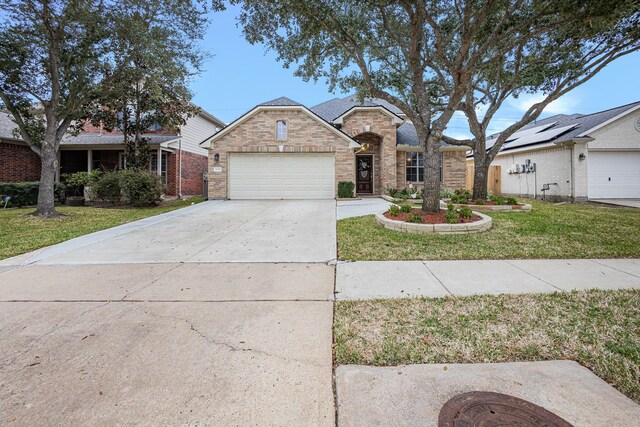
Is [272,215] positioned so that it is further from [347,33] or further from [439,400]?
[439,400]

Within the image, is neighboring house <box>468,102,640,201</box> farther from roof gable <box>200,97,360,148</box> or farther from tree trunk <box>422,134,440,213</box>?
tree trunk <box>422,134,440,213</box>

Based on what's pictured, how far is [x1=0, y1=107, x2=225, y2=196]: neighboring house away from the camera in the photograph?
15914mm

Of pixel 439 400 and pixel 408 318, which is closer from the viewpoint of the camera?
pixel 439 400

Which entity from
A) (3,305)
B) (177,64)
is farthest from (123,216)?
(3,305)

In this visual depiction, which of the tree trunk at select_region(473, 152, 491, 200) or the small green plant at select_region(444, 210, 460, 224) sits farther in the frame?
the tree trunk at select_region(473, 152, 491, 200)

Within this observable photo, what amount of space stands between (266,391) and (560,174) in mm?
18378

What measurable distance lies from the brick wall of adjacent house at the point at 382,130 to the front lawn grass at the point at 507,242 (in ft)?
27.3

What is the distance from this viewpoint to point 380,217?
8.43 metres

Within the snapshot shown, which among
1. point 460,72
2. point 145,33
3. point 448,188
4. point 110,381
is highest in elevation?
point 145,33

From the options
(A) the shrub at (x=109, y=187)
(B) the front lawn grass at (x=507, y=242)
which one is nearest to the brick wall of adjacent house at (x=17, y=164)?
(A) the shrub at (x=109, y=187)

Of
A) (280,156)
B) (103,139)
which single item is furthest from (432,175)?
(103,139)

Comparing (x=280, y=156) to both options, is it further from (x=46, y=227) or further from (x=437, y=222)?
(x=437, y=222)

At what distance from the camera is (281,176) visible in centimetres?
1499

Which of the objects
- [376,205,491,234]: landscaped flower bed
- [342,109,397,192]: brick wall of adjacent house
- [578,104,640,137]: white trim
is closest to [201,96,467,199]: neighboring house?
[342,109,397,192]: brick wall of adjacent house
